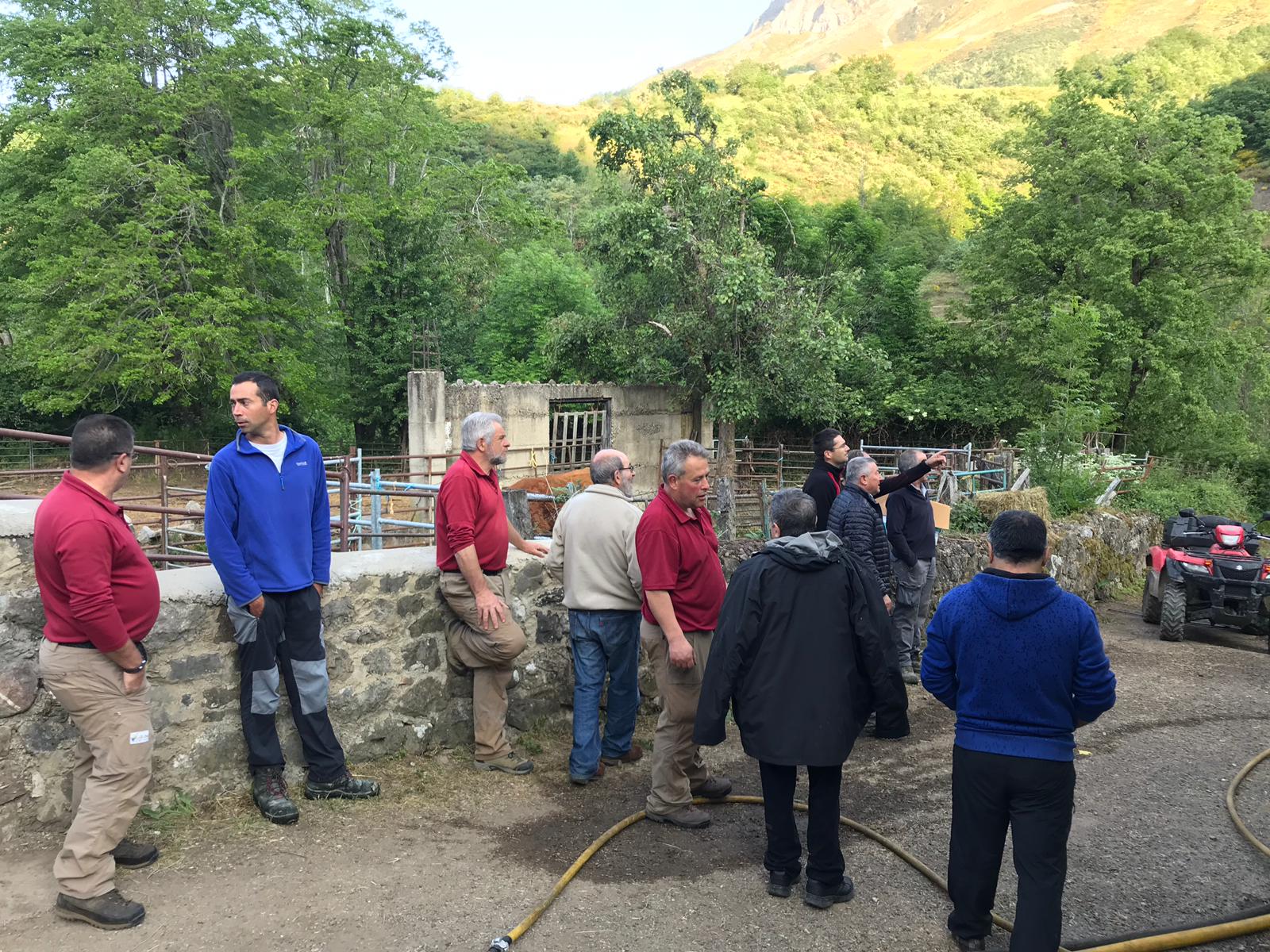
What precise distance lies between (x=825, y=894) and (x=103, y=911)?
2591mm

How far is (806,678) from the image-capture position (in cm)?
360

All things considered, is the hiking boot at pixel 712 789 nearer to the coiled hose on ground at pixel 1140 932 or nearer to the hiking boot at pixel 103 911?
the coiled hose on ground at pixel 1140 932

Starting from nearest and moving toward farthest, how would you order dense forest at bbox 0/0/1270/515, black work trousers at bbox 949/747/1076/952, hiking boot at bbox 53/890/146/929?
black work trousers at bbox 949/747/1076/952 < hiking boot at bbox 53/890/146/929 < dense forest at bbox 0/0/1270/515

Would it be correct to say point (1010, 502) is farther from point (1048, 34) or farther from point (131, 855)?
point (1048, 34)

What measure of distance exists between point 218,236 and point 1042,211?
2314cm

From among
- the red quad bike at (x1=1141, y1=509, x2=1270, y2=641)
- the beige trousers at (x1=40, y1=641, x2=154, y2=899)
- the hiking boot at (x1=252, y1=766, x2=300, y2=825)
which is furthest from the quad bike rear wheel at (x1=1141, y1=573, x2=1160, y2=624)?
the beige trousers at (x1=40, y1=641, x2=154, y2=899)

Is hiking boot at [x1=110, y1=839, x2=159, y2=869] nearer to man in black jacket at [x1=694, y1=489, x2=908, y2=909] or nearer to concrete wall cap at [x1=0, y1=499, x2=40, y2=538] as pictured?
concrete wall cap at [x1=0, y1=499, x2=40, y2=538]

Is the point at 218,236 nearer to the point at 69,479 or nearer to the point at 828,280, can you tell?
the point at 828,280

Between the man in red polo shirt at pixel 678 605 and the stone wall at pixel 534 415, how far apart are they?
14053 mm

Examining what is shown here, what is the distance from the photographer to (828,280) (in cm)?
2323

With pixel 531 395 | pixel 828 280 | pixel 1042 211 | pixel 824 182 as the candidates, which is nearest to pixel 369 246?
pixel 531 395

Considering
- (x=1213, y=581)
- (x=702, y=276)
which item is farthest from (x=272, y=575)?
(x=702, y=276)

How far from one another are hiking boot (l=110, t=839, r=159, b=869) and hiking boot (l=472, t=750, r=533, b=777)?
1.64 meters

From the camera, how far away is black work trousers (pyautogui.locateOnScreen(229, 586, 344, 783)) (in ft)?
13.4
